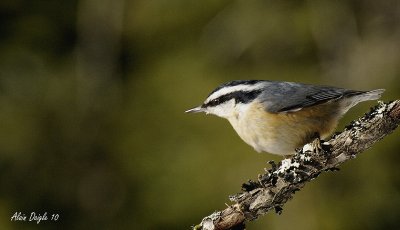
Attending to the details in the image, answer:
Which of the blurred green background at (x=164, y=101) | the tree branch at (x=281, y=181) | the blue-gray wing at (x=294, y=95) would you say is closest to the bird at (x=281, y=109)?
the blue-gray wing at (x=294, y=95)

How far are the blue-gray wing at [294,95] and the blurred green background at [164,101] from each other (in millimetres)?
1439

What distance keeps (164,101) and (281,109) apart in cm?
265

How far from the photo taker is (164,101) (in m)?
5.64

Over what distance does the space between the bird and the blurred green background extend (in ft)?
4.84

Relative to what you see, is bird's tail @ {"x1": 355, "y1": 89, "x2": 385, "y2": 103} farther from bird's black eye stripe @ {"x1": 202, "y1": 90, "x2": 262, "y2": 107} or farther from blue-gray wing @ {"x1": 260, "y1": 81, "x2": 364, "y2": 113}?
bird's black eye stripe @ {"x1": 202, "y1": 90, "x2": 262, "y2": 107}

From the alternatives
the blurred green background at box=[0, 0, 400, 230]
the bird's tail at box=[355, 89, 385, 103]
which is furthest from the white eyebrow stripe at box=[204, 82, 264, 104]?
the blurred green background at box=[0, 0, 400, 230]

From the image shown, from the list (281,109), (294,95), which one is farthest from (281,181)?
(294,95)

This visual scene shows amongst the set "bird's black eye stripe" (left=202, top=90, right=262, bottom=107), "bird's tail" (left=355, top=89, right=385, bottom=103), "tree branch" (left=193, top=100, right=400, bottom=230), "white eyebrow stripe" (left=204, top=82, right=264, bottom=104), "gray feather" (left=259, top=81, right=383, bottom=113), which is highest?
"white eyebrow stripe" (left=204, top=82, right=264, bottom=104)

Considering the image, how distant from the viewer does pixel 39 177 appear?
5328mm

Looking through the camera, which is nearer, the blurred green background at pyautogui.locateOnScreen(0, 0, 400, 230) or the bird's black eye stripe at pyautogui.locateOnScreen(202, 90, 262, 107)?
the bird's black eye stripe at pyautogui.locateOnScreen(202, 90, 262, 107)

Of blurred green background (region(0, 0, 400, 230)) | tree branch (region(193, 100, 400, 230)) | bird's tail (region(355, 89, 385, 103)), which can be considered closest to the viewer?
tree branch (region(193, 100, 400, 230))

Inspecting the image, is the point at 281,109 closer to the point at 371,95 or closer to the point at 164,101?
the point at 371,95

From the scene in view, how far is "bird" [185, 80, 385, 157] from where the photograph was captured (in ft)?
9.95

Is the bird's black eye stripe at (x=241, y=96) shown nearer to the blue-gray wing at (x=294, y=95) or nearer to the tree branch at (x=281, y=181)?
the blue-gray wing at (x=294, y=95)
